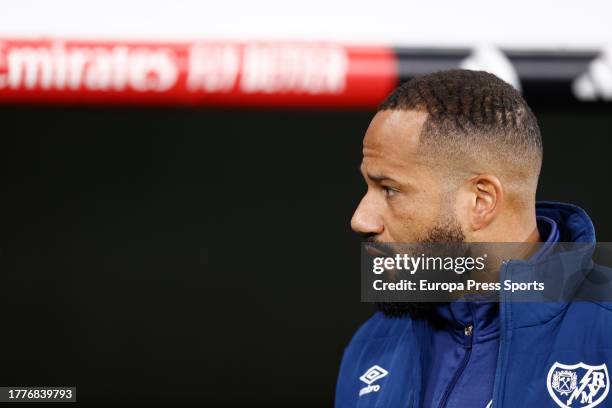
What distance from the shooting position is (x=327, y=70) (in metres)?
2.99

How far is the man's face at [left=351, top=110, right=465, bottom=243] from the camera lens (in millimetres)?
1538

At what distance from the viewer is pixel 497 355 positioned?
148cm

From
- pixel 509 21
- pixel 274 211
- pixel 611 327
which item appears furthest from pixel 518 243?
pixel 274 211

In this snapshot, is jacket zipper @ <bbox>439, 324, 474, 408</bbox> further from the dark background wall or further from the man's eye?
the dark background wall

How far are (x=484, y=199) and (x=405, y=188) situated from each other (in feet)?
0.45

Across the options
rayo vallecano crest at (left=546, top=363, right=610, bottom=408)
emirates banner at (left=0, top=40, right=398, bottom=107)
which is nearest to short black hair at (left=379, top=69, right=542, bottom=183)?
rayo vallecano crest at (left=546, top=363, right=610, bottom=408)

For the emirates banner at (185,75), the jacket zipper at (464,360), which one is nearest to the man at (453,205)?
the jacket zipper at (464,360)

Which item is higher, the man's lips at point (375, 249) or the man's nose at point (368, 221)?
the man's nose at point (368, 221)

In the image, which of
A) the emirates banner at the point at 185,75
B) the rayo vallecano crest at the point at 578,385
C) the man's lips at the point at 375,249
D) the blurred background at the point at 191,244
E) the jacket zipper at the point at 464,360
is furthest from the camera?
the blurred background at the point at 191,244

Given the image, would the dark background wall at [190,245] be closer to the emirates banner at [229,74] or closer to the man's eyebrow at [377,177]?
the emirates banner at [229,74]

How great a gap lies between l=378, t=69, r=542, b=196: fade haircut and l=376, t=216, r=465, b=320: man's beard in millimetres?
114

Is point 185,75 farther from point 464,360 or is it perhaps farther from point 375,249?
point 464,360

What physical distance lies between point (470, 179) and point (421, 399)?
1.28 ft

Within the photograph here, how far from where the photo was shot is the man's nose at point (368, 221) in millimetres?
1569
